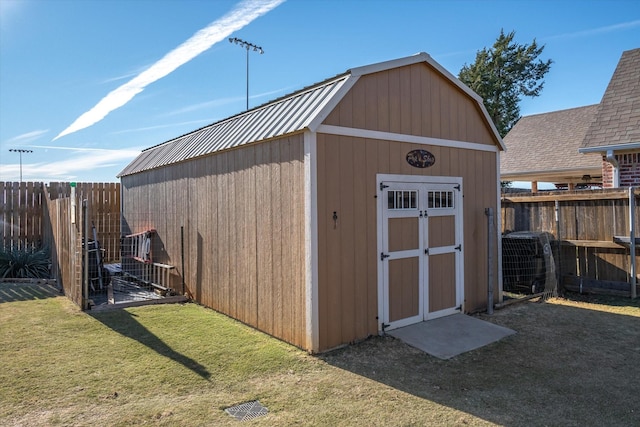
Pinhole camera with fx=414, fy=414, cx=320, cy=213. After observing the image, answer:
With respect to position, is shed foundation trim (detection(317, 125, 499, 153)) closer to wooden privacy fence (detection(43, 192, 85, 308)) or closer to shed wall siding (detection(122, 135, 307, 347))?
shed wall siding (detection(122, 135, 307, 347))

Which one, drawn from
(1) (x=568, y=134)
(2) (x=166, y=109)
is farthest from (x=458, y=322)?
(1) (x=568, y=134)

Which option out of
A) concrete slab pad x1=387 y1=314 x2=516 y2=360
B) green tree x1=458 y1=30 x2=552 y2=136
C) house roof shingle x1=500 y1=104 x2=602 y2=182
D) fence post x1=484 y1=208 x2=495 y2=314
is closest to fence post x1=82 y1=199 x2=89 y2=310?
concrete slab pad x1=387 y1=314 x2=516 y2=360

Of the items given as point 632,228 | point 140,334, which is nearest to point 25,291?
point 140,334

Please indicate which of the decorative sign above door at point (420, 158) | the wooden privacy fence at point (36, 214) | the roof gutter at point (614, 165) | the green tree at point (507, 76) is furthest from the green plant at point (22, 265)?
the green tree at point (507, 76)

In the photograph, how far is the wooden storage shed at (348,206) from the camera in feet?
14.6

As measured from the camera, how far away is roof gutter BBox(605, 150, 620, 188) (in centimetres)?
891

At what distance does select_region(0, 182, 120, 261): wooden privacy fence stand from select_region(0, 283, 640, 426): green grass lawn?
16.8 feet

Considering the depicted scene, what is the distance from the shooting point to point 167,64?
1170cm

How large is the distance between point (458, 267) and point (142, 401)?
430cm

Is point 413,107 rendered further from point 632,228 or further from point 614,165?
point 614,165

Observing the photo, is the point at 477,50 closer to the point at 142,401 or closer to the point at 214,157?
the point at 214,157

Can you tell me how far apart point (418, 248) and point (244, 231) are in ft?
7.49

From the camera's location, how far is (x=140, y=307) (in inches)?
248

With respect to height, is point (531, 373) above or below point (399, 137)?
below
